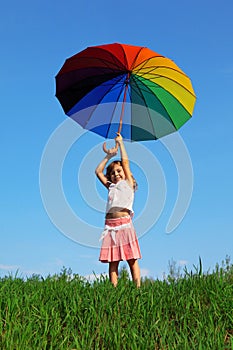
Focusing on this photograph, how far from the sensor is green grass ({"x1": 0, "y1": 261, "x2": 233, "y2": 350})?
427 centimetres

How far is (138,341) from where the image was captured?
430 centimetres

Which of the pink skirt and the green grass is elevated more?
the pink skirt

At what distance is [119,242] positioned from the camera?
689 centimetres

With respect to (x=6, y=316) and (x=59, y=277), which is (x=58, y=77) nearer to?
(x=59, y=277)

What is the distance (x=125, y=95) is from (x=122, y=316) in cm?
380

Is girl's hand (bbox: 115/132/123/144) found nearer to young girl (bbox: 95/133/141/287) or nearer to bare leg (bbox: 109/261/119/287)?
young girl (bbox: 95/133/141/287)

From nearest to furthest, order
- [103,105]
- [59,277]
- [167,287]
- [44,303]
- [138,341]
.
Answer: [138,341] < [44,303] < [167,287] < [59,277] < [103,105]

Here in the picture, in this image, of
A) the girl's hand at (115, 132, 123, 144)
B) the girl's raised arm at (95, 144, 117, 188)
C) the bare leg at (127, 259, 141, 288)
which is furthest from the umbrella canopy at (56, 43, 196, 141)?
the bare leg at (127, 259, 141, 288)

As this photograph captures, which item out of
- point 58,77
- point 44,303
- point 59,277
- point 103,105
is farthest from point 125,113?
point 44,303

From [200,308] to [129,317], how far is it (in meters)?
0.75

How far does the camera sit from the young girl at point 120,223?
22.6 feet

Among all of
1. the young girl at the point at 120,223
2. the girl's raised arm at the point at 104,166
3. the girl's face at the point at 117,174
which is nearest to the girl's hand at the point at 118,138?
the young girl at the point at 120,223

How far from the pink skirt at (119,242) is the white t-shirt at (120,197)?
18cm

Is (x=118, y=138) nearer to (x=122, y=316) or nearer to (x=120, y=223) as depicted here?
(x=120, y=223)
